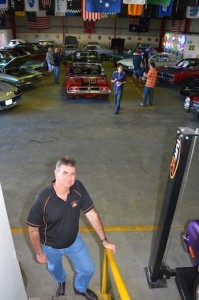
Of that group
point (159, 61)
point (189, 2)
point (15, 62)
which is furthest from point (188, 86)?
point (15, 62)

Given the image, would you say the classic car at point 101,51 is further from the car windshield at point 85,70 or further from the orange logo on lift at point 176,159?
the orange logo on lift at point 176,159

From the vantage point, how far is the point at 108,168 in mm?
6102

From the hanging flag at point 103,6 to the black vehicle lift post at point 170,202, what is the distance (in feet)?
39.5

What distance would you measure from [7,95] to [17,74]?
3.01 meters

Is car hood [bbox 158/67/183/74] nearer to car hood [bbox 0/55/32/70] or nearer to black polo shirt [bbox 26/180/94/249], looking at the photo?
car hood [bbox 0/55/32/70]

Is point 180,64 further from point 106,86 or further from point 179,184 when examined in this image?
point 179,184

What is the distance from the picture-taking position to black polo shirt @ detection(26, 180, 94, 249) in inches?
95.8

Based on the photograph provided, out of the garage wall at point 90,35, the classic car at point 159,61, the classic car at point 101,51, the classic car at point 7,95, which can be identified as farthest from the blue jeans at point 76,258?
the garage wall at point 90,35

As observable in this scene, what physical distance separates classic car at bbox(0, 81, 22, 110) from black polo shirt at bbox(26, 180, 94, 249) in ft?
23.7

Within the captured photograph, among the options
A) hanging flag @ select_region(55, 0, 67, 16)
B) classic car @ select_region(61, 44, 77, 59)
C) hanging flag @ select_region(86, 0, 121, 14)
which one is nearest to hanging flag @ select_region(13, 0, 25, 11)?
hanging flag @ select_region(55, 0, 67, 16)

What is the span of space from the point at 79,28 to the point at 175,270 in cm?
2881

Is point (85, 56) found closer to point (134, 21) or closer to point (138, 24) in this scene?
point (138, 24)

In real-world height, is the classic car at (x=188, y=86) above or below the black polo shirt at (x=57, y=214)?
below

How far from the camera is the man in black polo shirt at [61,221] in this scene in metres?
2.42
